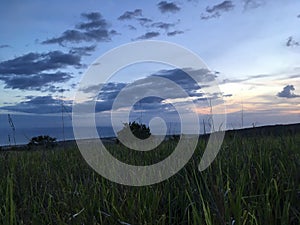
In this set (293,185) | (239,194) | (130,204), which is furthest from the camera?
(293,185)

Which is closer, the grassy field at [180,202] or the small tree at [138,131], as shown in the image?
the grassy field at [180,202]

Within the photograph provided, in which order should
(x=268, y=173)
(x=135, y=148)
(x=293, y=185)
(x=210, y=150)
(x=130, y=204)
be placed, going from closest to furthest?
(x=130, y=204) → (x=293, y=185) → (x=268, y=173) → (x=210, y=150) → (x=135, y=148)

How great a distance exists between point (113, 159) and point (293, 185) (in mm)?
2566

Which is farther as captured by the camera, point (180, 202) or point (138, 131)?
point (138, 131)

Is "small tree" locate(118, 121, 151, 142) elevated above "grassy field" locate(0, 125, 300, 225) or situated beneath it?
elevated above

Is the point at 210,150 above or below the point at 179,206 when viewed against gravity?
above

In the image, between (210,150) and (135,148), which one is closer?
(210,150)

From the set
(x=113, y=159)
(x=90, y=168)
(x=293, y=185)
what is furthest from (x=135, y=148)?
(x=293, y=185)

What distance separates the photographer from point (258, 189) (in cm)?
284

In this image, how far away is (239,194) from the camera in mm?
2068

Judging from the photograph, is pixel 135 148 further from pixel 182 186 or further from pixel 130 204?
pixel 130 204

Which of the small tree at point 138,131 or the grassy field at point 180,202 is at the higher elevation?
the small tree at point 138,131

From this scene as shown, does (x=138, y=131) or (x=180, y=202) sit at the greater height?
(x=138, y=131)

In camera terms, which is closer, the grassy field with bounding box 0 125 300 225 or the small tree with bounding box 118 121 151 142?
the grassy field with bounding box 0 125 300 225
